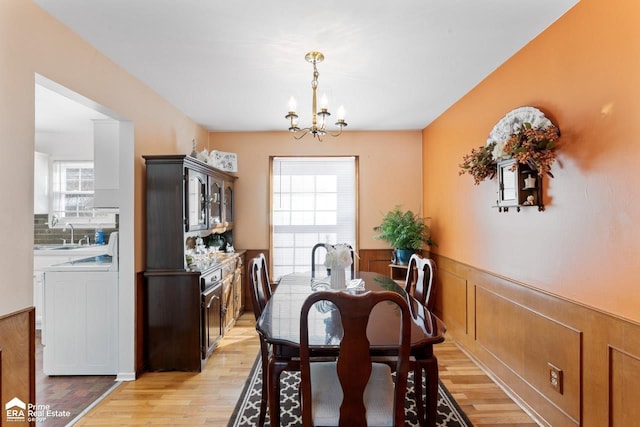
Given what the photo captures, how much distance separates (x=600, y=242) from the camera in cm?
175

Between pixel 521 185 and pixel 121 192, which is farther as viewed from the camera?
pixel 121 192

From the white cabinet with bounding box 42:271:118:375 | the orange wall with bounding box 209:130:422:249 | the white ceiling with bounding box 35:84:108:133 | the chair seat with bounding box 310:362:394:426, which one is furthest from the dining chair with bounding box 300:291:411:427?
the orange wall with bounding box 209:130:422:249

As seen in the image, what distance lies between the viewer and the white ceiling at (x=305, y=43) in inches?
75.9

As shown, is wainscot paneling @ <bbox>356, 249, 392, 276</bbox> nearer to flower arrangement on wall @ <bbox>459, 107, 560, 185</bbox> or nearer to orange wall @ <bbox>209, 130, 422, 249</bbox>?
orange wall @ <bbox>209, 130, 422, 249</bbox>

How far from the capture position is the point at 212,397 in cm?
255

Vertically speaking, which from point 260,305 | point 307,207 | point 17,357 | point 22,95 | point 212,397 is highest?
point 22,95

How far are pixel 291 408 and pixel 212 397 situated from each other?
64 centimetres

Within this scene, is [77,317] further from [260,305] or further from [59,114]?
[59,114]

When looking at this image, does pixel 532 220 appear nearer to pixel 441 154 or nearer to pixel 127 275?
pixel 441 154

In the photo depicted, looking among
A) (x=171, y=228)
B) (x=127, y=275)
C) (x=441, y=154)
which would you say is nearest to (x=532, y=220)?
(x=441, y=154)

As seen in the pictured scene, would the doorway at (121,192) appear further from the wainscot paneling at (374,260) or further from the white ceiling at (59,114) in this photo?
the wainscot paneling at (374,260)

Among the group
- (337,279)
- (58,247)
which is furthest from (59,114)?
(337,279)

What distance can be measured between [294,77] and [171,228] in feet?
5.53

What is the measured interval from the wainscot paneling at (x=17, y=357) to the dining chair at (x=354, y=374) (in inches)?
59.0
